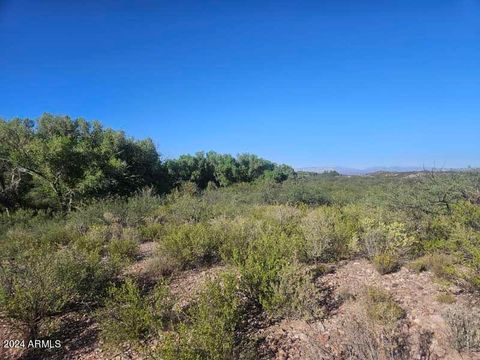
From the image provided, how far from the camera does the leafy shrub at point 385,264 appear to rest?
205 inches

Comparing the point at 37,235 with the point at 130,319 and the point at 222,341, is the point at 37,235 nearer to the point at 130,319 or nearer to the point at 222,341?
the point at 130,319

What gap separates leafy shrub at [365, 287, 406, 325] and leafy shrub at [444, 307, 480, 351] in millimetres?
536

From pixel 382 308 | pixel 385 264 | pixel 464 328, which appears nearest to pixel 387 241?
pixel 385 264

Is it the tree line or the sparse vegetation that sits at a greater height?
the tree line

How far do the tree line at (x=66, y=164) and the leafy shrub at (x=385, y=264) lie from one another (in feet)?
49.4

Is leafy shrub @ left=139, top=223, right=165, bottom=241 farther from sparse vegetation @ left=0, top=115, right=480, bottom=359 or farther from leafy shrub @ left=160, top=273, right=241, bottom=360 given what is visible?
leafy shrub @ left=160, top=273, right=241, bottom=360

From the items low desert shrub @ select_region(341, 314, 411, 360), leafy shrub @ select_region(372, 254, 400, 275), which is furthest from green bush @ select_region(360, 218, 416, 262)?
low desert shrub @ select_region(341, 314, 411, 360)

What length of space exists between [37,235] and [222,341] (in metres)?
8.10

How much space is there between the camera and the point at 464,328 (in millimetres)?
3301

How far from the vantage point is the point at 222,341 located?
125 inches

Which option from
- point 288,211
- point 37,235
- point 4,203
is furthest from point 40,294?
point 4,203

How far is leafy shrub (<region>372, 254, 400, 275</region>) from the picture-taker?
521cm

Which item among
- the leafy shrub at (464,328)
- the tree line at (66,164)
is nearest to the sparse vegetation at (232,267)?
the leafy shrub at (464,328)

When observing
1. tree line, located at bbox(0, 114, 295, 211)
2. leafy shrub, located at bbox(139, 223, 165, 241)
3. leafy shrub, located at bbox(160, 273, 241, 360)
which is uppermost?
tree line, located at bbox(0, 114, 295, 211)
